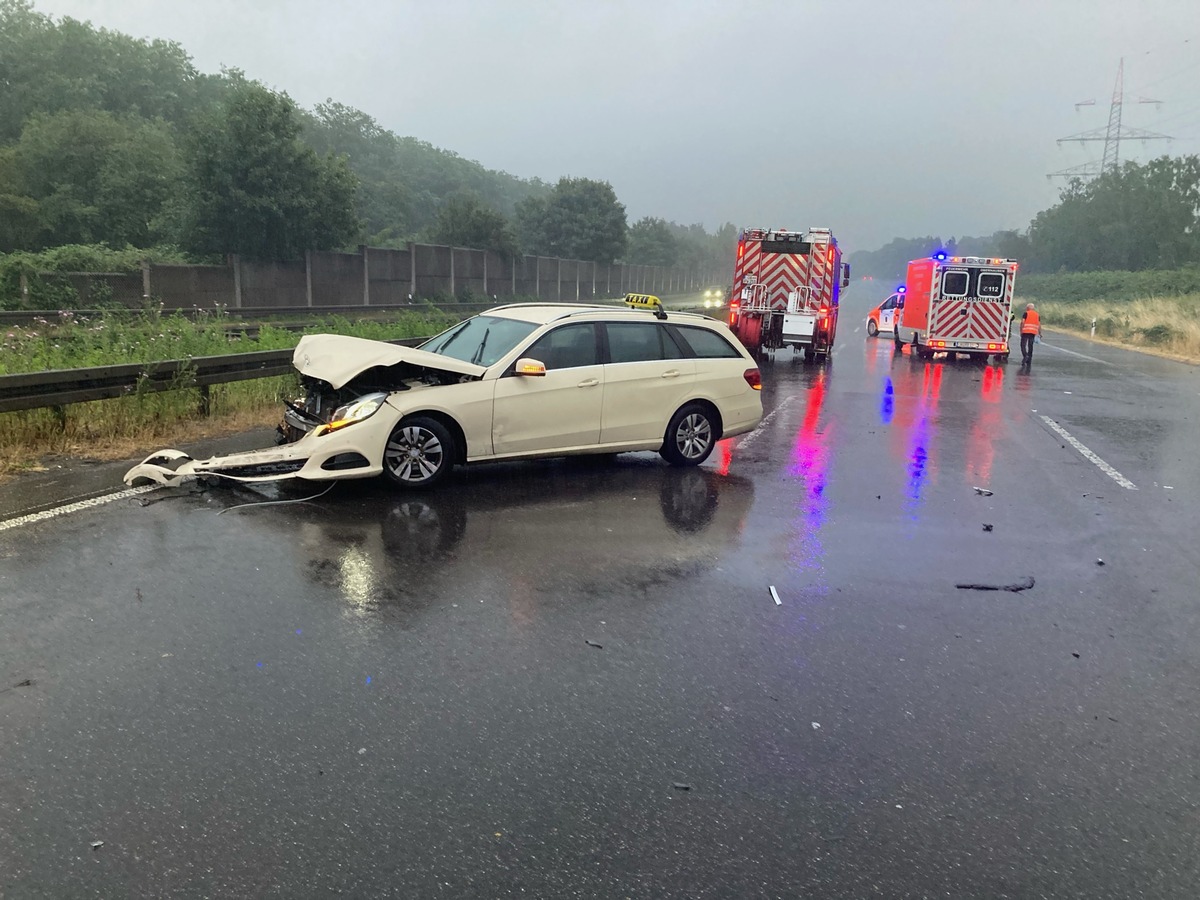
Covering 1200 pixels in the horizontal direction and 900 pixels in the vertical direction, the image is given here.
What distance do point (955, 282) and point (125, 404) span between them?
73.6 feet

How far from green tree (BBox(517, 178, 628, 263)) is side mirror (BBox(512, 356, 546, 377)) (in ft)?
197

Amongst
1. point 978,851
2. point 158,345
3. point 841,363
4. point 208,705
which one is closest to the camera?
point 978,851

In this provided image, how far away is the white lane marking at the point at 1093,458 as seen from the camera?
9.91m

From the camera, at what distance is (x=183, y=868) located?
3.10 meters

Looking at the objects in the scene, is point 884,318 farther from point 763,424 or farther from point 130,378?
point 130,378

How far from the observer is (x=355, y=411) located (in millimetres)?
7938

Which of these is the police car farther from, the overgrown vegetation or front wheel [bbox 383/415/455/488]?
front wheel [bbox 383/415/455/488]

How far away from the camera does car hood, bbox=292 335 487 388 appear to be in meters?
7.97

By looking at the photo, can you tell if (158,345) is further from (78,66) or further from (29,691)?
(78,66)

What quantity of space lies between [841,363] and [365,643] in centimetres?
2144

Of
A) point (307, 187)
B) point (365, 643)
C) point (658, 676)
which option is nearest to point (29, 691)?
point (365, 643)

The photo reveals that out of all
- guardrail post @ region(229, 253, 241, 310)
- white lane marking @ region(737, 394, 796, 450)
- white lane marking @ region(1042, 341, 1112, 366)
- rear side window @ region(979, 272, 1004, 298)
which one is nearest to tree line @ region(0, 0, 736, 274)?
guardrail post @ region(229, 253, 241, 310)

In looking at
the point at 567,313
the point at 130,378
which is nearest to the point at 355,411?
the point at 567,313

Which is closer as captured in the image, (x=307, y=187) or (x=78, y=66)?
(x=307, y=187)
